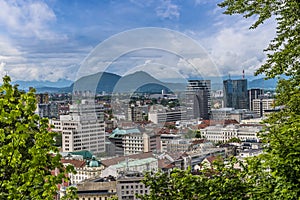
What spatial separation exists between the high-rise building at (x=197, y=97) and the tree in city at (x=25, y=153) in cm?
742

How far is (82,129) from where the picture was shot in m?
12.0

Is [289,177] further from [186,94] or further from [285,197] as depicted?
[186,94]

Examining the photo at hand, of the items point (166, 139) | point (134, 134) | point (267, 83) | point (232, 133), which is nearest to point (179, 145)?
point (166, 139)

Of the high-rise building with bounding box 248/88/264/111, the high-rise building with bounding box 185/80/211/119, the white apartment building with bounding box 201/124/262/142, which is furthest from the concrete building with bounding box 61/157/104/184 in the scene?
the high-rise building with bounding box 248/88/264/111

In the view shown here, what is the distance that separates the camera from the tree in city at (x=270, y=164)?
1.66 meters

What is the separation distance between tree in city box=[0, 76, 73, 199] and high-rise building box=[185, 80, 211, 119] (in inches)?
292

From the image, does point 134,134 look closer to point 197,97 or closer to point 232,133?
point 197,97

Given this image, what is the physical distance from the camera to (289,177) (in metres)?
1.65

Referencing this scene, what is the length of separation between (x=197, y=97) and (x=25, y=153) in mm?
8315

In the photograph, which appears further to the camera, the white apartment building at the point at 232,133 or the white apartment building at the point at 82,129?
the white apartment building at the point at 232,133

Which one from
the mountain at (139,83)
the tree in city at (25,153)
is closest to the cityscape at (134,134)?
the mountain at (139,83)

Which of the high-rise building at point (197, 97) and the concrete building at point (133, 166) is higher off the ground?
the high-rise building at point (197, 97)

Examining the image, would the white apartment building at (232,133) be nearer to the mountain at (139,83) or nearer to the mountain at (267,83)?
the mountain at (267,83)

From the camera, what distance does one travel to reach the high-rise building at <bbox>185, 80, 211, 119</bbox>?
29.6ft
